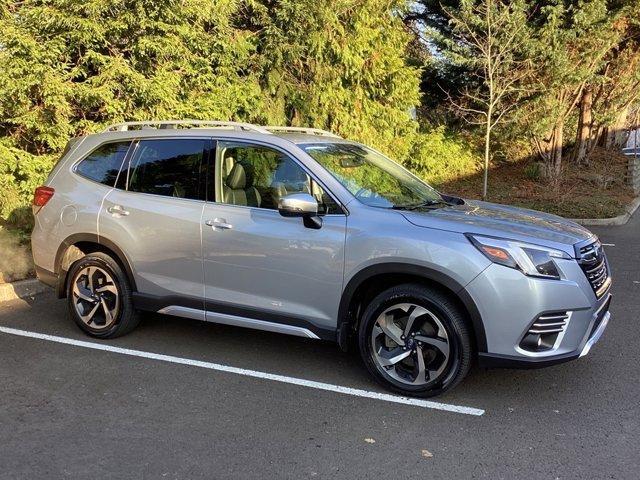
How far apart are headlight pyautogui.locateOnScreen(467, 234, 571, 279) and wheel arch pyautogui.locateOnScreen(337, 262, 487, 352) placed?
0.29 m

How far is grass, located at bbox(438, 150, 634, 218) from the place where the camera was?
12817mm

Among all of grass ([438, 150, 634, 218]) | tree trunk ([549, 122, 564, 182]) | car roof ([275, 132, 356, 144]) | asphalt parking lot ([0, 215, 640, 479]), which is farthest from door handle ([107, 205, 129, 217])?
tree trunk ([549, 122, 564, 182])

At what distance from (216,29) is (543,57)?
8.78m

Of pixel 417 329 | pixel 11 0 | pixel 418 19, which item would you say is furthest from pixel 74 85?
pixel 418 19

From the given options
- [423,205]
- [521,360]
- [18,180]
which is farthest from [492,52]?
[521,360]

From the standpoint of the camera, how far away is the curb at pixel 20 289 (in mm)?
6156

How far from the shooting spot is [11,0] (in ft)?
25.1

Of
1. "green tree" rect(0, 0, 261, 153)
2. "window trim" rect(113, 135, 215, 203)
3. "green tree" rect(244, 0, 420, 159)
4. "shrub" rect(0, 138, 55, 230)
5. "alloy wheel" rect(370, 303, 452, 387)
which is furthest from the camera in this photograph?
"green tree" rect(244, 0, 420, 159)

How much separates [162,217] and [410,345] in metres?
2.15

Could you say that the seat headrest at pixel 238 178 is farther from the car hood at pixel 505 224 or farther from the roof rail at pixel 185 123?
the car hood at pixel 505 224

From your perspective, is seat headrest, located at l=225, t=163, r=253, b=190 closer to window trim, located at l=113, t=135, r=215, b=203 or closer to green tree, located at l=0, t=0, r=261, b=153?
window trim, located at l=113, t=135, r=215, b=203

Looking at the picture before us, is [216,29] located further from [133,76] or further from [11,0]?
[11,0]

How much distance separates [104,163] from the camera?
5055mm

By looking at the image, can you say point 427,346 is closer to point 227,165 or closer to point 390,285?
point 390,285
